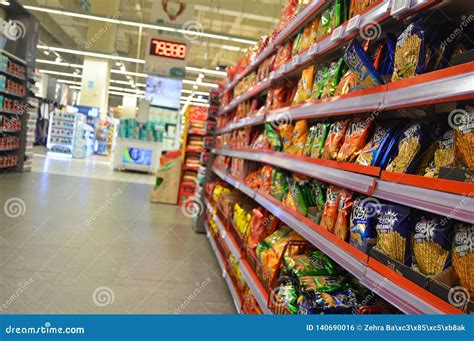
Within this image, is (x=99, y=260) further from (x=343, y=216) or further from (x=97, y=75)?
(x=97, y=75)

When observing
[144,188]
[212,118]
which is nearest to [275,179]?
[212,118]

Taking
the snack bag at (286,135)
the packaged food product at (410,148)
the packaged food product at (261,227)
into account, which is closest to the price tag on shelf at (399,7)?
the packaged food product at (410,148)

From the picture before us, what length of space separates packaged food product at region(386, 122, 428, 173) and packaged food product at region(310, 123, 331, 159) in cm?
69

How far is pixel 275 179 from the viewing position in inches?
113

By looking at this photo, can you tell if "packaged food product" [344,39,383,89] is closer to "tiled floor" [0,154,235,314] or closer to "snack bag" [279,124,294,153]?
"snack bag" [279,124,294,153]

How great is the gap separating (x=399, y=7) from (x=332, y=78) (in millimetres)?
760

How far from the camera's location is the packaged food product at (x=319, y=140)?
6.95ft

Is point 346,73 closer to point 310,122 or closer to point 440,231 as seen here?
point 310,122

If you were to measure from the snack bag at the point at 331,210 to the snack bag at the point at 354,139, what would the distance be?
18 cm

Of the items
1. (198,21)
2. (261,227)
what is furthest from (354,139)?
(198,21)

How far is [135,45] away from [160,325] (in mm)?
22583

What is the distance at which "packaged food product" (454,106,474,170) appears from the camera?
108 cm

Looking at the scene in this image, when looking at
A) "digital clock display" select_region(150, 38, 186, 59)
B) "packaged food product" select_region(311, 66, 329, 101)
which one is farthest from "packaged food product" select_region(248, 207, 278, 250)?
"digital clock display" select_region(150, 38, 186, 59)

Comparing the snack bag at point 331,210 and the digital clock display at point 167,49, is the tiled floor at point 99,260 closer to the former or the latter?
the snack bag at point 331,210
